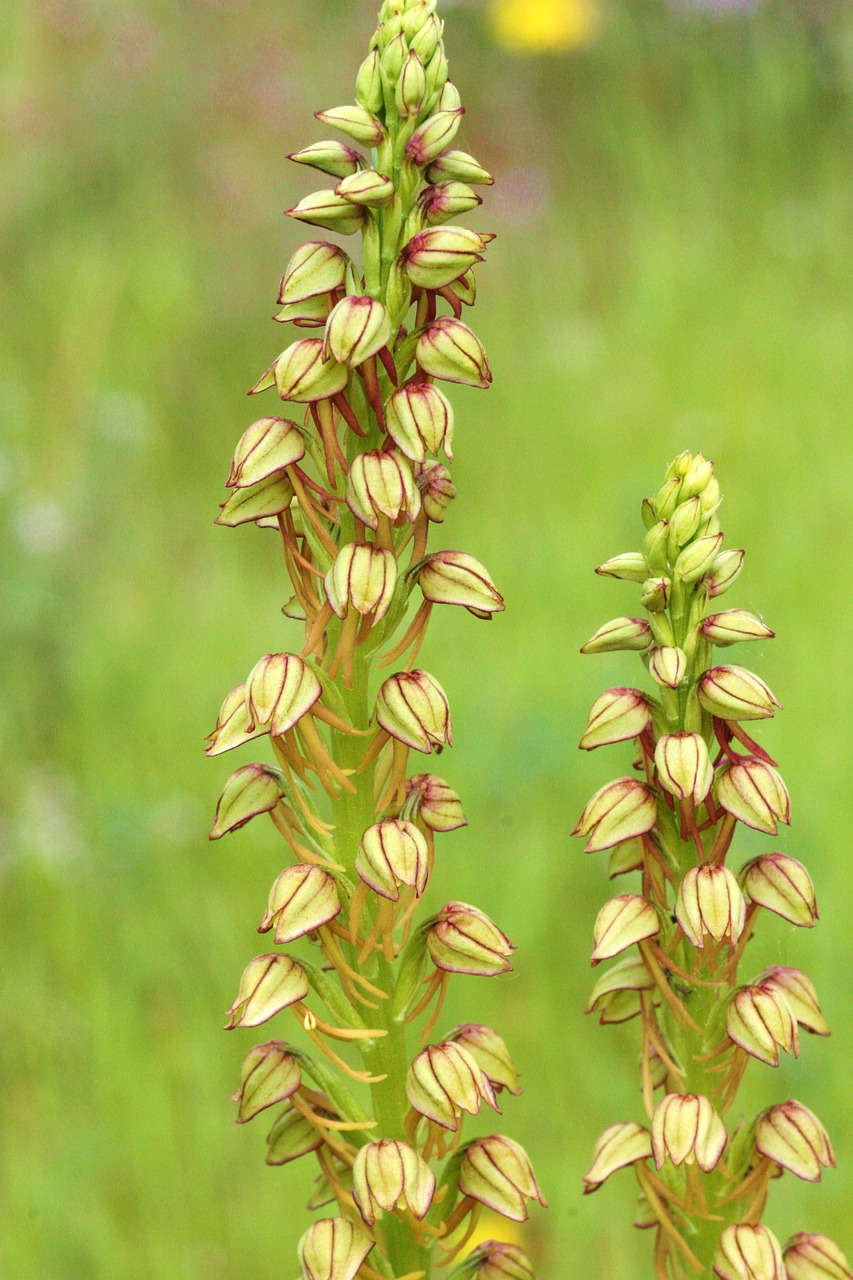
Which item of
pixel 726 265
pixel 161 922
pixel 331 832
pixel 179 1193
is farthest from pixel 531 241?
pixel 331 832

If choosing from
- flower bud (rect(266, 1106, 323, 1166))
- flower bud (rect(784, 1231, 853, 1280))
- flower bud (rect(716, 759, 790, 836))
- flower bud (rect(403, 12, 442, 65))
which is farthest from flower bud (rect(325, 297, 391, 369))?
flower bud (rect(784, 1231, 853, 1280))

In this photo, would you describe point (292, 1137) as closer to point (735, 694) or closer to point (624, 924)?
point (624, 924)

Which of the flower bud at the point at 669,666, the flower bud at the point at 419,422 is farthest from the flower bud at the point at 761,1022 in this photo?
the flower bud at the point at 419,422

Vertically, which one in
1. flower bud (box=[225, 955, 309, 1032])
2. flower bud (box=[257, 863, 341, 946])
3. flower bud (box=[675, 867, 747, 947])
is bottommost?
flower bud (box=[225, 955, 309, 1032])

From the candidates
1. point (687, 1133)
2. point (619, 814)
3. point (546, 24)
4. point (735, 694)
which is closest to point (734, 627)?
point (735, 694)

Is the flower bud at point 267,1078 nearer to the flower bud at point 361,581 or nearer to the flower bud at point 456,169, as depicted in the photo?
the flower bud at point 361,581

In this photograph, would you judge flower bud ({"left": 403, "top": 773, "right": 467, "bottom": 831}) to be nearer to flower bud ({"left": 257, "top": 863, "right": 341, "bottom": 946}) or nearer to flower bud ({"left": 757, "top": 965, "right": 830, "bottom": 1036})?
flower bud ({"left": 257, "top": 863, "right": 341, "bottom": 946})

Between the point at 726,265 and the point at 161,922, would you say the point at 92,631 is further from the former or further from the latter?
the point at 726,265
